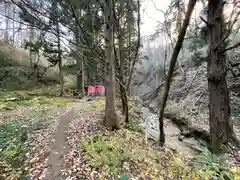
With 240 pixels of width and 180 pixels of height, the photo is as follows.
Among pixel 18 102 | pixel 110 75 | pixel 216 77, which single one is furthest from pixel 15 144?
pixel 18 102

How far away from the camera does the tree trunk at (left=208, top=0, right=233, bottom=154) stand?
4.98 metres

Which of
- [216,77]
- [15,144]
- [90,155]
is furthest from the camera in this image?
[15,144]

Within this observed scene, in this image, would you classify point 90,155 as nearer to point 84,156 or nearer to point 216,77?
point 84,156

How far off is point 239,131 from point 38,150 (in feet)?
25.1

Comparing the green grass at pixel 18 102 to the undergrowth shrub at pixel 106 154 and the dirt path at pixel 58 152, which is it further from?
the undergrowth shrub at pixel 106 154

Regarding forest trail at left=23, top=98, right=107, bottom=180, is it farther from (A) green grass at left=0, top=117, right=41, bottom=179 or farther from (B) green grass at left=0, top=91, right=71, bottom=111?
(B) green grass at left=0, top=91, right=71, bottom=111

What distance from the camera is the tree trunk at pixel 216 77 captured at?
16.3 ft

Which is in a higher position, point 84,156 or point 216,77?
point 216,77

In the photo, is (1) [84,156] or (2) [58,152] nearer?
(1) [84,156]

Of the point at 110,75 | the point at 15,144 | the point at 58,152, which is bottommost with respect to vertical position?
the point at 15,144

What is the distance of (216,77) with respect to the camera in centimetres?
495

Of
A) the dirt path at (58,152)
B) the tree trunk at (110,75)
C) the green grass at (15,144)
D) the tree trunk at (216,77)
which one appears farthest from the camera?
the tree trunk at (110,75)

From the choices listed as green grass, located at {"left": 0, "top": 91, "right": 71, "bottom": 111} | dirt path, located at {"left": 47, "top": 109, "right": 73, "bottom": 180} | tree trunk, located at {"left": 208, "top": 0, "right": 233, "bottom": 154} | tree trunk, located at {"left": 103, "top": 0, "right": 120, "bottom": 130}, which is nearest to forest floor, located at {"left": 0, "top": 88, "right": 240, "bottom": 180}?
dirt path, located at {"left": 47, "top": 109, "right": 73, "bottom": 180}

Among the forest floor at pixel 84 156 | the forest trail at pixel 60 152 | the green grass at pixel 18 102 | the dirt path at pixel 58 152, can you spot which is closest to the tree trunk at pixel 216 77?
the forest floor at pixel 84 156
